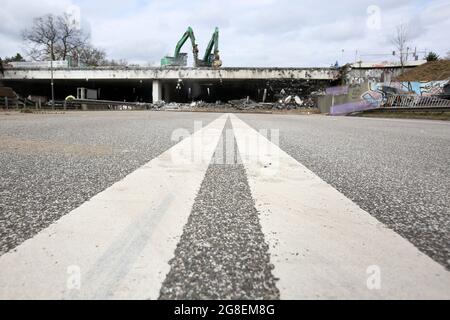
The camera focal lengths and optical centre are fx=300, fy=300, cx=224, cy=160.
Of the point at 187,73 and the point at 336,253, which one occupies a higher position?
the point at 187,73

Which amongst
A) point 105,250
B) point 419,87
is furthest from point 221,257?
point 419,87

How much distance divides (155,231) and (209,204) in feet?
1.48

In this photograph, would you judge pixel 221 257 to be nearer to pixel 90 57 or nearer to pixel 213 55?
pixel 213 55

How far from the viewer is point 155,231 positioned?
4.21 feet

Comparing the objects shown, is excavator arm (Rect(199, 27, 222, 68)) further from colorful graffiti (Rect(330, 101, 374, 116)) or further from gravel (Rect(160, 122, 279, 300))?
gravel (Rect(160, 122, 279, 300))

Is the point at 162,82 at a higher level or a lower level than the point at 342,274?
higher

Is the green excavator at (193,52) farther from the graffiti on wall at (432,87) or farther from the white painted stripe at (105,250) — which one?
the white painted stripe at (105,250)

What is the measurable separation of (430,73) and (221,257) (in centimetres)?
4107

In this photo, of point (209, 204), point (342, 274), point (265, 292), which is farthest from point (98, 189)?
point (342, 274)

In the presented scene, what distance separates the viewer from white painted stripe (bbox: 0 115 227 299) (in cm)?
89

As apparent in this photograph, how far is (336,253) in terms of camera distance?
1.11 meters

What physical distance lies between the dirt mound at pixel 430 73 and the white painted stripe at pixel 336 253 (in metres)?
36.9
